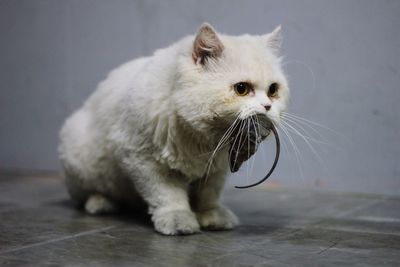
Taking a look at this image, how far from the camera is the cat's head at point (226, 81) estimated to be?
2662 millimetres

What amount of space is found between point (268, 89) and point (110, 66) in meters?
2.39

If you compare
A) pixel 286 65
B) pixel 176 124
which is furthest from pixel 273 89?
pixel 286 65

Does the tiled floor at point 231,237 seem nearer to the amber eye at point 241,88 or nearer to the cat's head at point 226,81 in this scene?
the cat's head at point 226,81

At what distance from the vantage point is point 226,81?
2.72 m

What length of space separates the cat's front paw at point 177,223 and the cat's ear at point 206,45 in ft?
2.31

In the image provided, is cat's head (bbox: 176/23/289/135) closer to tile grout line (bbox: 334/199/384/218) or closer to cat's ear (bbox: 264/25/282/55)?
cat's ear (bbox: 264/25/282/55)

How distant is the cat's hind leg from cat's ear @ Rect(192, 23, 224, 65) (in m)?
1.10

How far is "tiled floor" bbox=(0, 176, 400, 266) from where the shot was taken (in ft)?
8.22

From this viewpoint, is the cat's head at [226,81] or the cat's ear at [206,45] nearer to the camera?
the cat's head at [226,81]

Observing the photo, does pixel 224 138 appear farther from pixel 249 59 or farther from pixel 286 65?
pixel 286 65

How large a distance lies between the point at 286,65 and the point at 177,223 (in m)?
1.69

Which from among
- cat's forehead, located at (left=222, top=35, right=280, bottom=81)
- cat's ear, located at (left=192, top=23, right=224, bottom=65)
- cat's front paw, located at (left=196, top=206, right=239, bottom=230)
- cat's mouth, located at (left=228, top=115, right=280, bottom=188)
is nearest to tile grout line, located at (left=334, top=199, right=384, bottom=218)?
cat's front paw, located at (left=196, top=206, right=239, bottom=230)

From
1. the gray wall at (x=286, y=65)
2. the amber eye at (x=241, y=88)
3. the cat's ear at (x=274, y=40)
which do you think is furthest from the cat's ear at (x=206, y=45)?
the gray wall at (x=286, y=65)

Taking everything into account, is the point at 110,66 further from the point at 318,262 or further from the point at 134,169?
the point at 318,262
